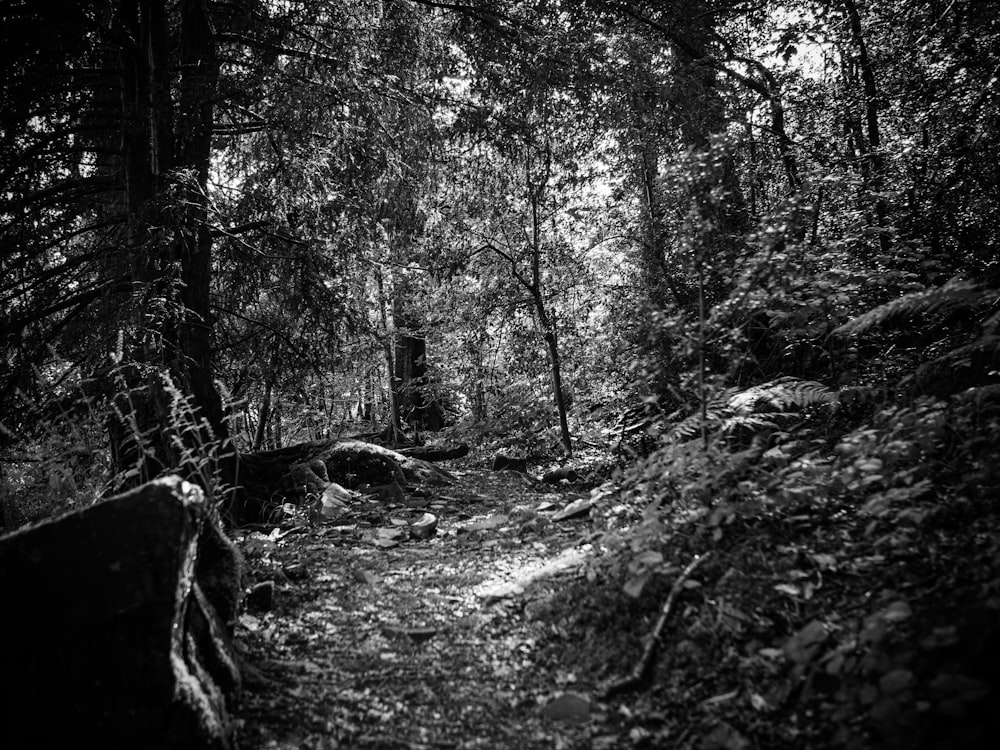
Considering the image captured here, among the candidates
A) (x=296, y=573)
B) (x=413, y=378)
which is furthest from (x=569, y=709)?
(x=413, y=378)

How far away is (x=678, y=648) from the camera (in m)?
2.49

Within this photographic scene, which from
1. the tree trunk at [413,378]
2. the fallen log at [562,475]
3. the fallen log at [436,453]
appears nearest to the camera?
the fallen log at [562,475]

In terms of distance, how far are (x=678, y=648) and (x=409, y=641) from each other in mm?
1532

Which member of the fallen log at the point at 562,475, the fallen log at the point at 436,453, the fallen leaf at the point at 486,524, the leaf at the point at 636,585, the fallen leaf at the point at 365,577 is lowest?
the fallen leaf at the point at 365,577

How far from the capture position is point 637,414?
25.3 ft

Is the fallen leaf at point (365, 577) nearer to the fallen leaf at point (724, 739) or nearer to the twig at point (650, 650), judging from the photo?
the twig at point (650, 650)

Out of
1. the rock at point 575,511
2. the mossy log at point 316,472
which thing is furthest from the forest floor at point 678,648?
the mossy log at point 316,472

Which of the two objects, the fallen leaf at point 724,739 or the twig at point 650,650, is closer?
the fallen leaf at point 724,739

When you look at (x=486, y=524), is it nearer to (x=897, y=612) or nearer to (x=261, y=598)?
(x=261, y=598)

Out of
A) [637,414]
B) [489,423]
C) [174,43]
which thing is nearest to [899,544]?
[637,414]

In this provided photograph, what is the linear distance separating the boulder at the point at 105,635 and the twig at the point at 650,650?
1.57 m

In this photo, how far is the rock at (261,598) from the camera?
138 inches

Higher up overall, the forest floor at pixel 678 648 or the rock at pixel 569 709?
the forest floor at pixel 678 648

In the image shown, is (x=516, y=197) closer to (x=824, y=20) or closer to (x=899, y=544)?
(x=824, y=20)
